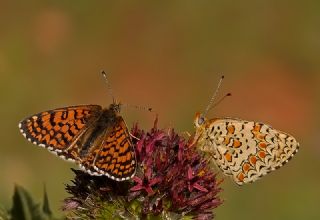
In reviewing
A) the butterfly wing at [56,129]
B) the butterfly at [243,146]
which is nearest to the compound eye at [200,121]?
the butterfly at [243,146]

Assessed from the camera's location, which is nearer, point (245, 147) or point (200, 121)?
point (200, 121)

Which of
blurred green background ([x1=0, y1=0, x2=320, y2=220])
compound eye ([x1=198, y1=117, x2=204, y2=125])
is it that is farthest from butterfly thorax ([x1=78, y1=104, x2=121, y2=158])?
blurred green background ([x1=0, y1=0, x2=320, y2=220])

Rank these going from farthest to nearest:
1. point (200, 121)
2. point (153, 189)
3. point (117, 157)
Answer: point (200, 121) → point (153, 189) → point (117, 157)

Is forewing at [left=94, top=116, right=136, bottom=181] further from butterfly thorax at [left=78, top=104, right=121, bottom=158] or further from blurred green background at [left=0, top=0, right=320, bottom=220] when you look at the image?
blurred green background at [left=0, top=0, right=320, bottom=220]

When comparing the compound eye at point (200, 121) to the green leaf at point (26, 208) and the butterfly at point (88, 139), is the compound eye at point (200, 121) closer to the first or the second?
the butterfly at point (88, 139)

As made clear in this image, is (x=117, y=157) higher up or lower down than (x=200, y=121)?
lower down

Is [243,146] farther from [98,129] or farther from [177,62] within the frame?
[177,62]

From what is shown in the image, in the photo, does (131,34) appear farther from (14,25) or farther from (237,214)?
(237,214)

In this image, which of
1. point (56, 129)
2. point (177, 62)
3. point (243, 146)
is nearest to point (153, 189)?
point (56, 129)
